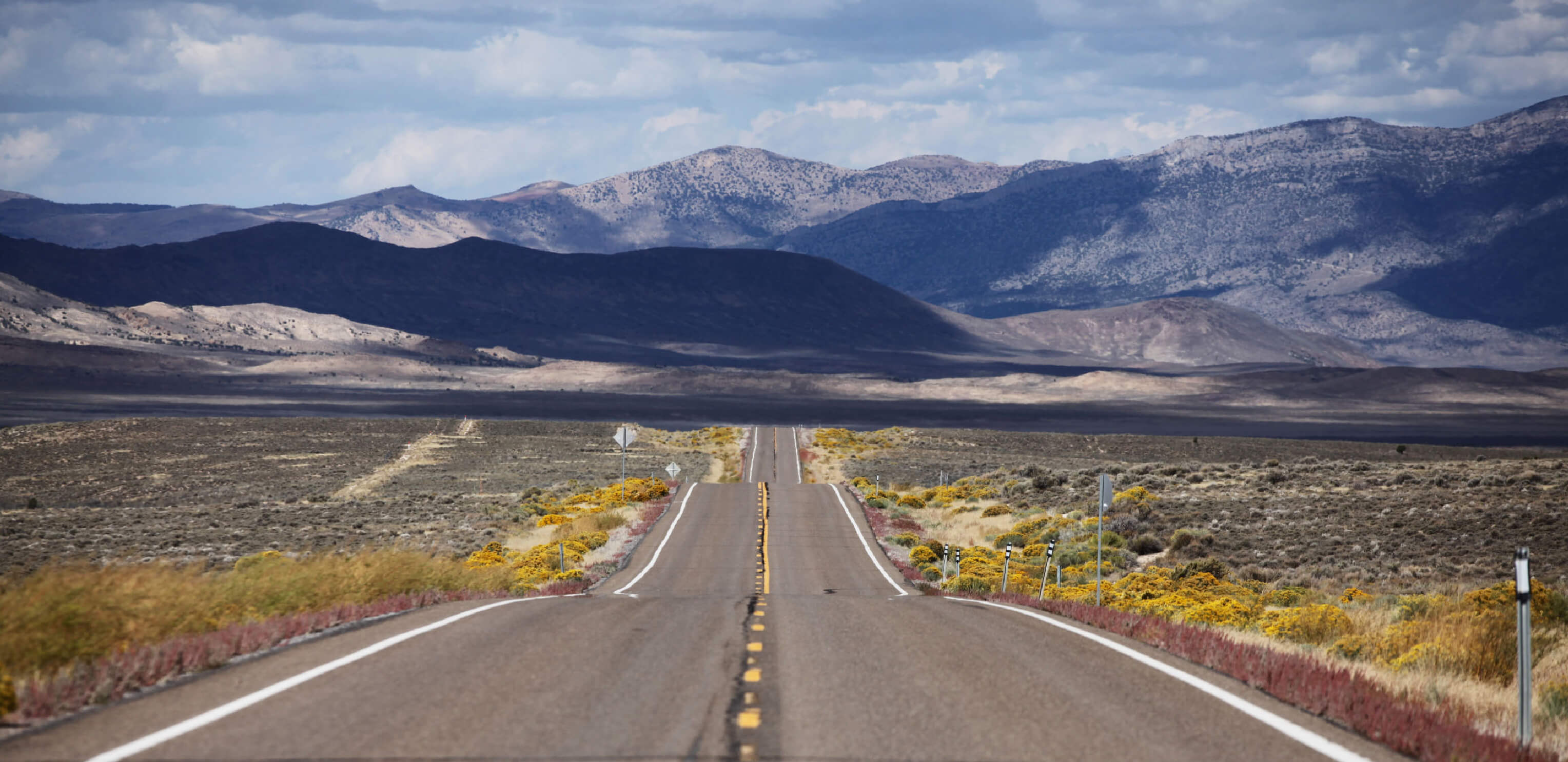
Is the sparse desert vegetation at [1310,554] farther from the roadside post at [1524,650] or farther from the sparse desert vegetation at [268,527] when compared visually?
the sparse desert vegetation at [268,527]

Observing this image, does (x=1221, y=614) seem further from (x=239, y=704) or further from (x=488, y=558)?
(x=488, y=558)

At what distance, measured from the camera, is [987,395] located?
576ft

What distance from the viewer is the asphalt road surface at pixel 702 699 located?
675 cm

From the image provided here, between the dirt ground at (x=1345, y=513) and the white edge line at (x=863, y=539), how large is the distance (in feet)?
19.6

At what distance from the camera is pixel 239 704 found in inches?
293

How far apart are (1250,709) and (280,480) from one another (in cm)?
6575

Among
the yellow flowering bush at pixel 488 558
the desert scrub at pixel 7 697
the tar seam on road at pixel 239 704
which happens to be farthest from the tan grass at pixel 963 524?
the desert scrub at pixel 7 697

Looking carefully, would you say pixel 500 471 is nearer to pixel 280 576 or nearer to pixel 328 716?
pixel 280 576

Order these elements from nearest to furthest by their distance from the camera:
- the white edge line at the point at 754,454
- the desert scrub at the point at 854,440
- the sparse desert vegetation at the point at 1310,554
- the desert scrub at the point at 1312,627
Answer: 1. the sparse desert vegetation at the point at 1310,554
2. the desert scrub at the point at 1312,627
3. the white edge line at the point at 754,454
4. the desert scrub at the point at 854,440

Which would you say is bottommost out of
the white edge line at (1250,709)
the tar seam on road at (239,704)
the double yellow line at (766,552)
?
the double yellow line at (766,552)

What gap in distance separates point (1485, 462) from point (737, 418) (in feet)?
298

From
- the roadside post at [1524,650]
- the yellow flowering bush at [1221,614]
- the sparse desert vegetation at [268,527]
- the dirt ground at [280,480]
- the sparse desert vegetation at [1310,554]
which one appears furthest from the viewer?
the dirt ground at [280,480]

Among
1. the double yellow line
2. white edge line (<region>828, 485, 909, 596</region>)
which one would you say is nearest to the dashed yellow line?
the double yellow line

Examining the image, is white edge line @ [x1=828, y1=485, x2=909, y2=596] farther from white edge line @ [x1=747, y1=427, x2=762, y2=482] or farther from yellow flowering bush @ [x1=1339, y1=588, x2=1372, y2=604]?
white edge line @ [x1=747, y1=427, x2=762, y2=482]
